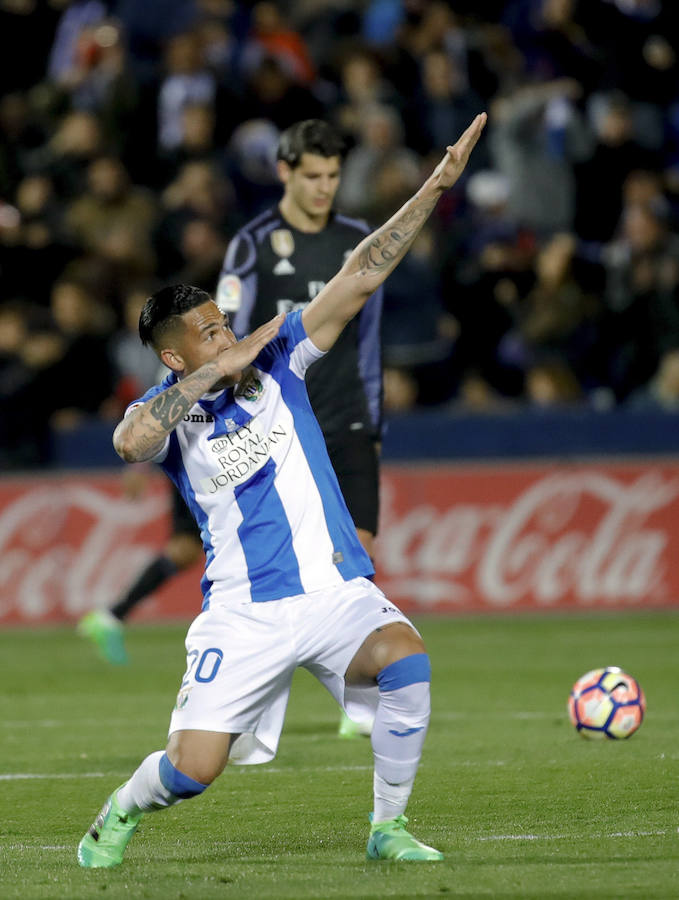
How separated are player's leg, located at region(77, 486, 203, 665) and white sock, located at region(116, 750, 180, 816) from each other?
5.82m

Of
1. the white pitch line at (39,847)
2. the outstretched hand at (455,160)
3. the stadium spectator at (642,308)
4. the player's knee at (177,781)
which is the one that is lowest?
the stadium spectator at (642,308)

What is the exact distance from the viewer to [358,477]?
8.19 m

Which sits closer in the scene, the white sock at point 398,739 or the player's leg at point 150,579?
the white sock at point 398,739

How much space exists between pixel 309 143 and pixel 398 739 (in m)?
3.57

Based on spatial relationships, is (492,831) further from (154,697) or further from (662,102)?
(662,102)

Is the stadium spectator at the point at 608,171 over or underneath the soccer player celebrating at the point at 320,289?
underneath

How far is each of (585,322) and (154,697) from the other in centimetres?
636

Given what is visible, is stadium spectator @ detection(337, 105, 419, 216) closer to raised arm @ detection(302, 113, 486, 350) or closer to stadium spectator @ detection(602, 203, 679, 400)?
stadium spectator @ detection(602, 203, 679, 400)

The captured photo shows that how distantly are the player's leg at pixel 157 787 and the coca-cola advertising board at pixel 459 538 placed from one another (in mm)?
8809

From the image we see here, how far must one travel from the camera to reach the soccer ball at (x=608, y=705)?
7.96m

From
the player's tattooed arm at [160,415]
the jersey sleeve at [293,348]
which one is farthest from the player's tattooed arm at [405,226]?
the player's tattooed arm at [160,415]

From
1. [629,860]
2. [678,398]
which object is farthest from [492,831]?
[678,398]

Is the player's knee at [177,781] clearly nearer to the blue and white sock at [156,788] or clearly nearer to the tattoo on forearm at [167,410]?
the blue and white sock at [156,788]

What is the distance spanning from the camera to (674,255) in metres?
15.5
